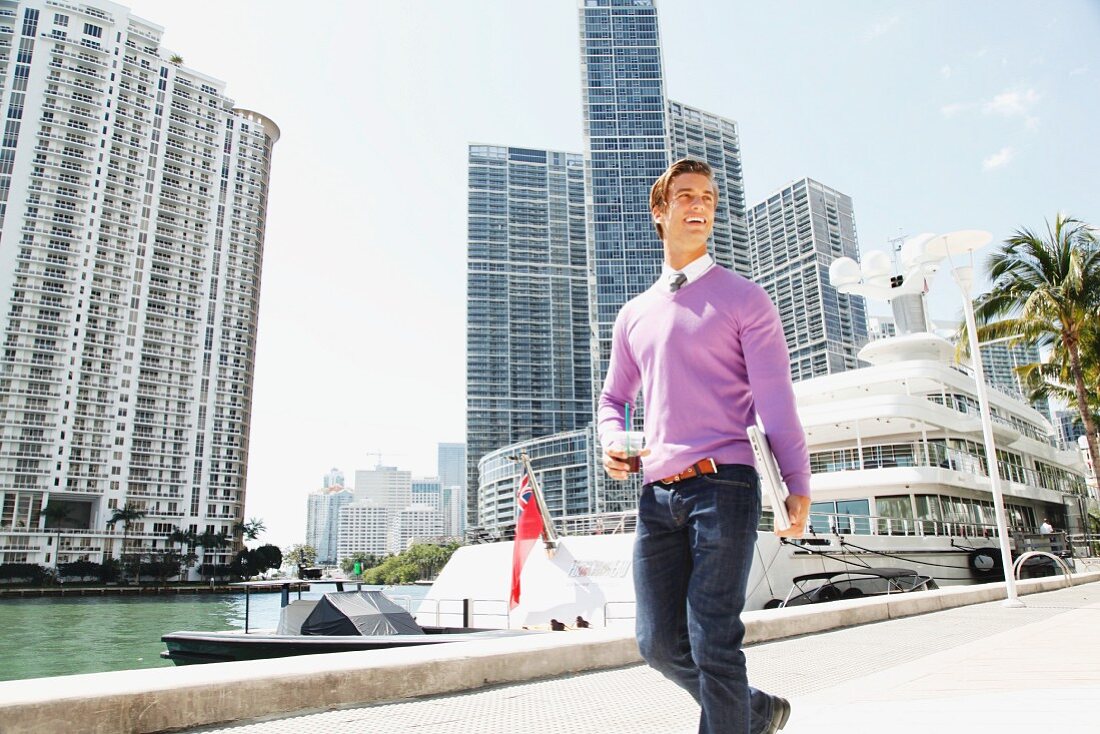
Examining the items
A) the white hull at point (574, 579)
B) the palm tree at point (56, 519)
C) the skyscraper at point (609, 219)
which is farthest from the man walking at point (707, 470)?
the palm tree at point (56, 519)

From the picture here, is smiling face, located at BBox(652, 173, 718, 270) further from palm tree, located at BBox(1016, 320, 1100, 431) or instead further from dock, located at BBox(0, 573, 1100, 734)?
palm tree, located at BBox(1016, 320, 1100, 431)

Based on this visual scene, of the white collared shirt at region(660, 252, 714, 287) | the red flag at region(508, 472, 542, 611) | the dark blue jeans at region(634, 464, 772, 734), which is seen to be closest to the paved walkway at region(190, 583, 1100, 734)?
the dark blue jeans at region(634, 464, 772, 734)

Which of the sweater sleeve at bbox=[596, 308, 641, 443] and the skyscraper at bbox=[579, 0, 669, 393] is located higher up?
the skyscraper at bbox=[579, 0, 669, 393]

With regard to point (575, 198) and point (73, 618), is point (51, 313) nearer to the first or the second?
point (73, 618)

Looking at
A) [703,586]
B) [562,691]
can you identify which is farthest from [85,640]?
[703,586]

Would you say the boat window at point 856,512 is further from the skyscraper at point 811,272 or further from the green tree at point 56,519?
the green tree at point 56,519

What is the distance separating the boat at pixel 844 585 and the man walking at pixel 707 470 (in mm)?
10723

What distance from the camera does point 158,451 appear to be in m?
97.6

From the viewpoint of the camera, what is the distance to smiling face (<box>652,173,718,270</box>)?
2547 millimetres

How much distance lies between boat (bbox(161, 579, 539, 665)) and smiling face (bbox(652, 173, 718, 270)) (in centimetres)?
674

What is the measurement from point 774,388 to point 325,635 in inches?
333

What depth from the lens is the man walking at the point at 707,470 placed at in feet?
6.82

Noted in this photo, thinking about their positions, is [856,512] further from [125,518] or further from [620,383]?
[125,518]

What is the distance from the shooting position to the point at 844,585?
13.7 m
